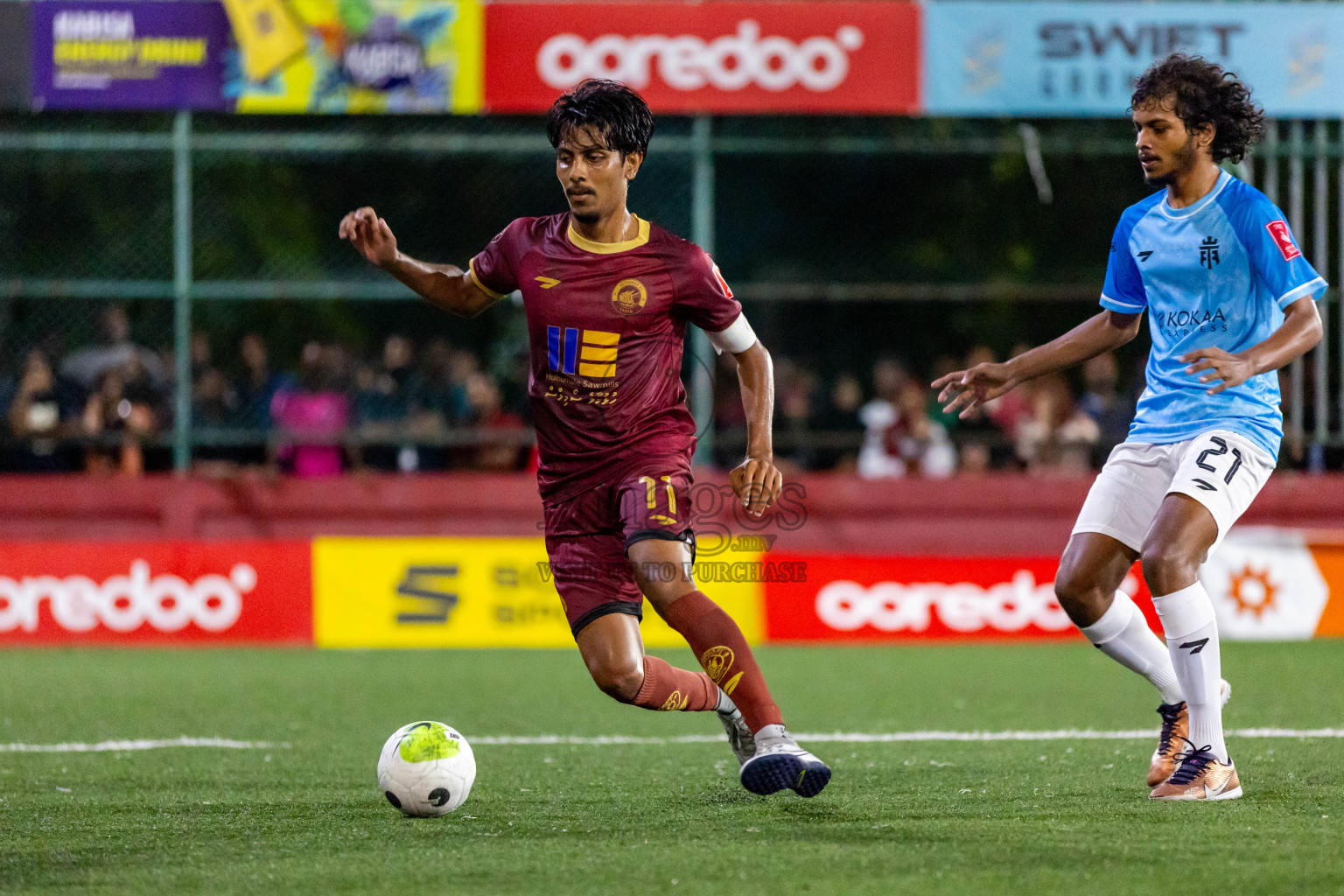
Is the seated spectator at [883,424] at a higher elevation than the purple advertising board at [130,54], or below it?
below

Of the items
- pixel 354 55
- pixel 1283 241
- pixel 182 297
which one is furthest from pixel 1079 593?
pixel 182 297

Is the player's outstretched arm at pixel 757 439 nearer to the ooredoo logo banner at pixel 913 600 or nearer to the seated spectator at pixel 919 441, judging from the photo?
the ooredoo logo banner at pixel 913 600

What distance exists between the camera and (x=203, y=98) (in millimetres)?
13094

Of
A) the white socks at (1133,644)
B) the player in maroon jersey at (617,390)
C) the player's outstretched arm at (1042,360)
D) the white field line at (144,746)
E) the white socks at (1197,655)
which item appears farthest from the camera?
the white field line at (144,746)

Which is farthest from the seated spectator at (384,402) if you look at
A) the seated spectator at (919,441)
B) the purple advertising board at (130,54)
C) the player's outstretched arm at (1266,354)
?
the player's outstretched arm at (1266,354)

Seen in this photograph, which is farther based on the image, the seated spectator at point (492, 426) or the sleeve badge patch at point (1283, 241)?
the seated spectator at point (492, 426)

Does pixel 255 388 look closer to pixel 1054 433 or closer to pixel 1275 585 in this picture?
pixel 1054 433

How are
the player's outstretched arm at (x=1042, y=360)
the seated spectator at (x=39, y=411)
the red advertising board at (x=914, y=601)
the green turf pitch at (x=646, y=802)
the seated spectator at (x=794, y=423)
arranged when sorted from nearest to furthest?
the green turf pitch at (x=646, y=802)
the player's outstretched arm at (x=1042, y=360)
the red advertising board at (x=914, y=601)
the seated spectator at (x=39, y=411)
the seated spectator at (x=794, y=423)

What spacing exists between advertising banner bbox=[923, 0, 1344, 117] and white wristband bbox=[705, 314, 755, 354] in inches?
328

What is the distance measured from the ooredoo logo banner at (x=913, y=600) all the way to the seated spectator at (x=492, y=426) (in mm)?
2573

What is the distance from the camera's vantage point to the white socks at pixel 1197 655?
16.9 ft

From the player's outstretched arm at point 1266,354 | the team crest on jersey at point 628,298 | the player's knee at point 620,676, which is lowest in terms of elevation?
the player's knee at point 620,676

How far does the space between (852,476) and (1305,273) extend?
8365 mm

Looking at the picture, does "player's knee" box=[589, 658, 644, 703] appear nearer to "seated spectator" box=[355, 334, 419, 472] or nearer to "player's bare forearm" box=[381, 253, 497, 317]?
"player's bare forearm" box=[381, 253, 497, 317]
